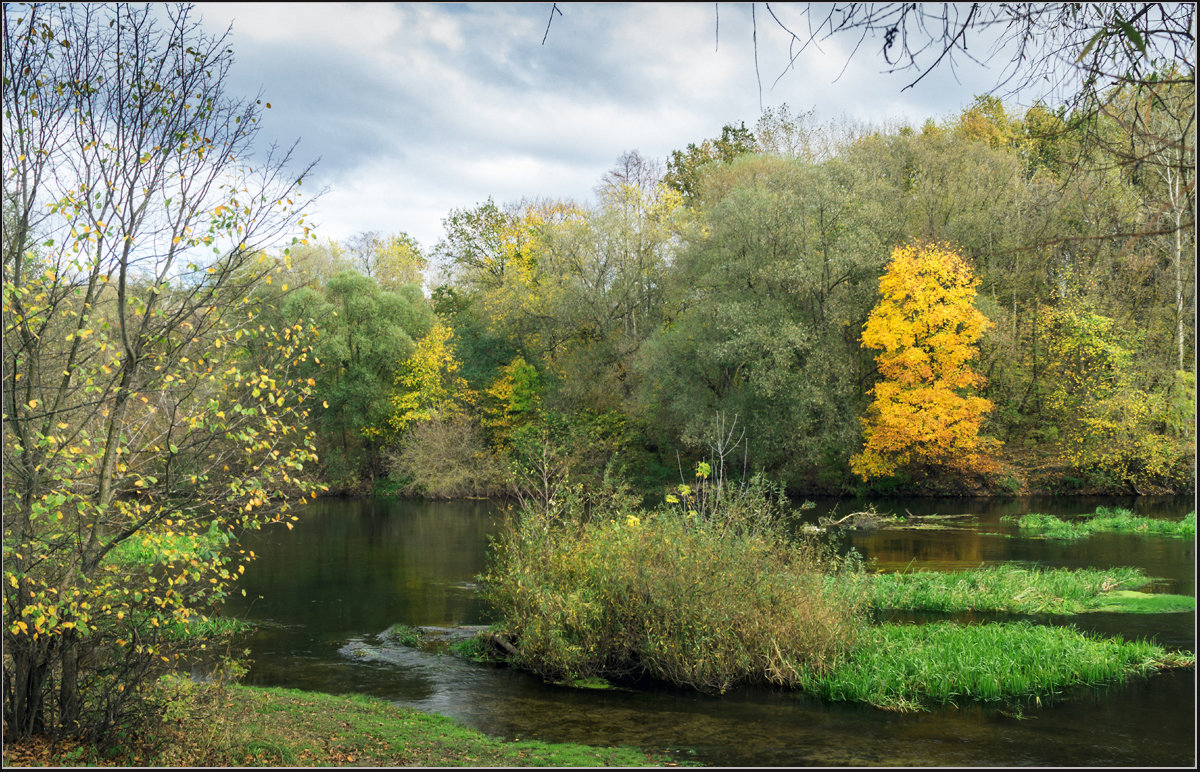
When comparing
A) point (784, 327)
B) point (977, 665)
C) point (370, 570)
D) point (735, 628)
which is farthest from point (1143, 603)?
point (784, 327)

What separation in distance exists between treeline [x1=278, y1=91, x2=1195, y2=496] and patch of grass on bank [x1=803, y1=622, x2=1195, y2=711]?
1532 centimetres

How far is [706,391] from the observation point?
118ft

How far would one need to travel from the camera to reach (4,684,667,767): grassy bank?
289 inches

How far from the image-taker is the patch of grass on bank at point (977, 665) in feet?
37.1

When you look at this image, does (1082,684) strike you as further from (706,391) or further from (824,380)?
(706,391)

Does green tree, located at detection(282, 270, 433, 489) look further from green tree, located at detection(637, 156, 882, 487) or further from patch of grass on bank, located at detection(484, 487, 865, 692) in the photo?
patch of grass on bank, located at detection(484, 487, 865, 692)

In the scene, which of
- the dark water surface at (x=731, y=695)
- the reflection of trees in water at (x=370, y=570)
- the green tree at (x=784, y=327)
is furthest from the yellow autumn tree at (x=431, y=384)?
the dark water surface at (x=731, y=695)

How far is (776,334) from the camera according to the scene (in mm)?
33750

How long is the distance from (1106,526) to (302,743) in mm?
23749

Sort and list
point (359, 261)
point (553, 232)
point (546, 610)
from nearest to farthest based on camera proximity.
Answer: point (546, 610) → point (553, 232) → point (359, 261)

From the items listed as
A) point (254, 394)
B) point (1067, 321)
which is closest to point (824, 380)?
point (1067, 321)

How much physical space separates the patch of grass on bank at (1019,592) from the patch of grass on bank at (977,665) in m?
2.36

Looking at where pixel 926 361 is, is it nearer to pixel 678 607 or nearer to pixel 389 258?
pixel 678 607

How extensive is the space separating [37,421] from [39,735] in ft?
8.22
